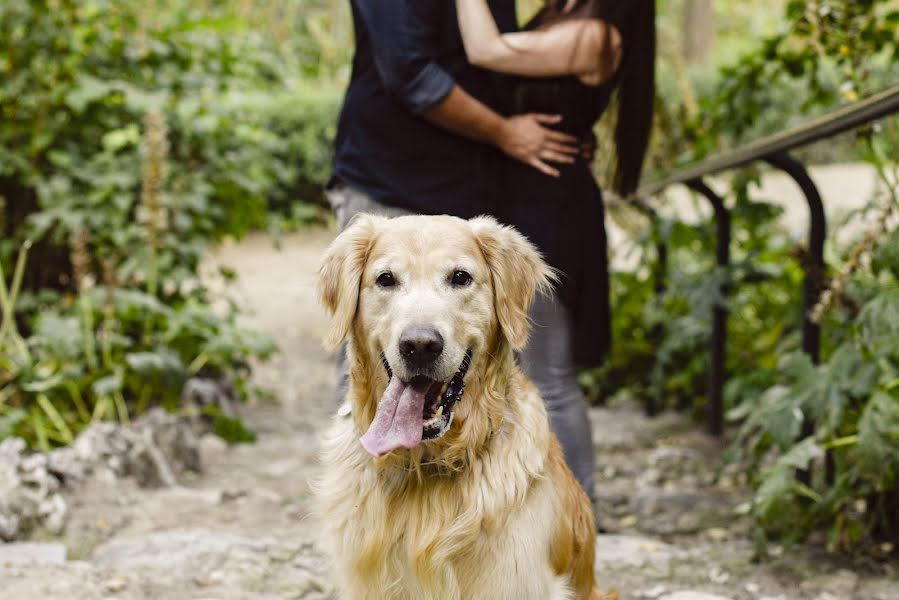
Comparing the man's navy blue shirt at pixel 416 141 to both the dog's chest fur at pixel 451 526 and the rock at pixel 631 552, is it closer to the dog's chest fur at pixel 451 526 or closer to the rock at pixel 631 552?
the dog's chest fur at pixel 451 526

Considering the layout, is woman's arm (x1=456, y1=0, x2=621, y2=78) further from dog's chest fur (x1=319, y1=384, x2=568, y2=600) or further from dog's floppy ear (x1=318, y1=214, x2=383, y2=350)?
dog's chest fur (x1=319, y1=384, x2=568, y2=600)

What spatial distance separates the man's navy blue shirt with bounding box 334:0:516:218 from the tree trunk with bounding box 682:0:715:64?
15.4m

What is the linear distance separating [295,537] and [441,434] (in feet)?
4.80

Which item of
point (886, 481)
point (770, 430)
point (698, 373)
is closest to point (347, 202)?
point (770, 430)

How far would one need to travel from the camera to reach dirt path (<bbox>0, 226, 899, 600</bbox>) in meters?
2.86

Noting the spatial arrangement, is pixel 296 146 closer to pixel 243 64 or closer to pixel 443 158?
pixel 243 64

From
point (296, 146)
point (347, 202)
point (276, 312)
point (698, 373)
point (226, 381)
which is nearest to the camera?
point (347, 202)

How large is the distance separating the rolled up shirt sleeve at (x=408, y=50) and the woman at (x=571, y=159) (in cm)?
13

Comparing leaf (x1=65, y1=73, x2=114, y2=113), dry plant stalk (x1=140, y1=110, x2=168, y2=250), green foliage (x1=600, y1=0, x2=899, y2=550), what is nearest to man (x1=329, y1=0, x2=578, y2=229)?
green foliage (x1=600, y1=0, x2=899, y2=550)

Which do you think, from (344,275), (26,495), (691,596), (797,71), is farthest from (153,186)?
(691,596)

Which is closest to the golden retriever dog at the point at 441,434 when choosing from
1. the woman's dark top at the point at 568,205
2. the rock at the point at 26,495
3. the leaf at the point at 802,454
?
the woman's dark top at the point at 568,205

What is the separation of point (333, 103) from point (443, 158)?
1233 centimetres

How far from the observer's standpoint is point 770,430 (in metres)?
3.05

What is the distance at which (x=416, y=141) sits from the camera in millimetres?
2957
